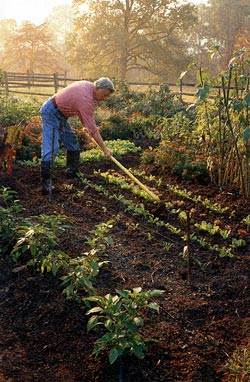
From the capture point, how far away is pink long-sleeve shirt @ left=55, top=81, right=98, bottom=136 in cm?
577

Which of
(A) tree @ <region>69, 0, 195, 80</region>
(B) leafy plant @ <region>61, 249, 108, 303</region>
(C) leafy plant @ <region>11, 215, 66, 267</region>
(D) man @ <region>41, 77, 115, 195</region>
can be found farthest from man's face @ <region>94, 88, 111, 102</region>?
(A) tree @ <region>69, 0, 195, 80</region>

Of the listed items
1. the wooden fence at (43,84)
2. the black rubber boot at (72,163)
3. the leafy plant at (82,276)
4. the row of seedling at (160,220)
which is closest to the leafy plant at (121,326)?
the leafy plant at (82,276)

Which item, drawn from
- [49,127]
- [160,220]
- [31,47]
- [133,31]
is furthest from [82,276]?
[31,47]

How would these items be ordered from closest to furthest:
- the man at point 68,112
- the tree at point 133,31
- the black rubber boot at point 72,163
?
the man at point 68,112
the black rubber boot at point 72,163
the tree at point 133,31

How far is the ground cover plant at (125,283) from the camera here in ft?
9.64

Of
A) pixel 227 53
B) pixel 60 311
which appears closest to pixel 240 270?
pixel 60 311

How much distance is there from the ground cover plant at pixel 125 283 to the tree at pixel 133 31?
21080 millimetres

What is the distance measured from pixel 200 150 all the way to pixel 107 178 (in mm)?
1430

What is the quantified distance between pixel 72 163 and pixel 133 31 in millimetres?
21431

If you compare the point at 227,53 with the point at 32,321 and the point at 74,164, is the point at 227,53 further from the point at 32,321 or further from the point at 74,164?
the point at 32,321

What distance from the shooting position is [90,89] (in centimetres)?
588

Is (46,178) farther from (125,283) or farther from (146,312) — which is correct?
(146,312)

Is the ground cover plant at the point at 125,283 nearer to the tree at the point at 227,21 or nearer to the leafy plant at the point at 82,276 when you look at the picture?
the leafy plant at the point at 82,276

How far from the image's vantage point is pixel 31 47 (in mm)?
36625
